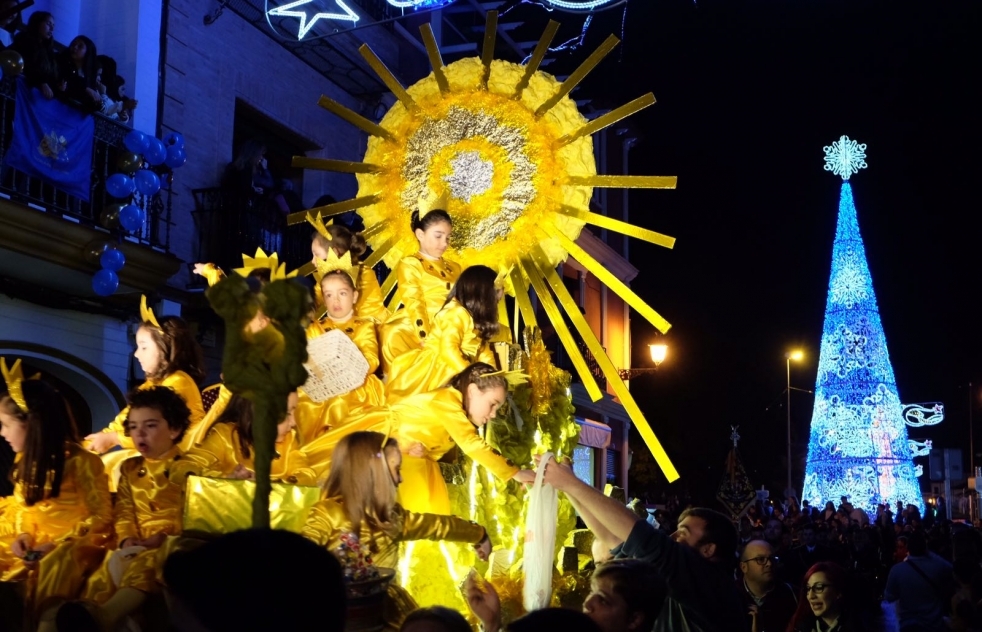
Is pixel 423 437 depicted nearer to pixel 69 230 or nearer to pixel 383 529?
pixel 383 529

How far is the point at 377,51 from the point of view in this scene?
52.7 ft

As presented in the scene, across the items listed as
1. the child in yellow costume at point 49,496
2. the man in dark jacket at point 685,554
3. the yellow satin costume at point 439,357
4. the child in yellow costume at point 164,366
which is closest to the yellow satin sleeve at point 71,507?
the child in yellow costume at point 49,496

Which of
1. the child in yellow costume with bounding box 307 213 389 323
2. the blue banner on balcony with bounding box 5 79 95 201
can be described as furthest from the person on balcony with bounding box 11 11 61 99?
the child in yellow costume with bounding box 307 213 389 323

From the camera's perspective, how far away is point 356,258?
7223mm

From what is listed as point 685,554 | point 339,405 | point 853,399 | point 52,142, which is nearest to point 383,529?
point 685,554

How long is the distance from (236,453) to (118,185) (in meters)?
5.53

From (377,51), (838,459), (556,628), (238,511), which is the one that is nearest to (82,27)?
(377,51)

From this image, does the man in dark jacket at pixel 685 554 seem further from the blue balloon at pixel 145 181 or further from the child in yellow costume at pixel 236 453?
the blue balloon at pixel 145 181

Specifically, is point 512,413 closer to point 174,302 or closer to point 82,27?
point 174,302

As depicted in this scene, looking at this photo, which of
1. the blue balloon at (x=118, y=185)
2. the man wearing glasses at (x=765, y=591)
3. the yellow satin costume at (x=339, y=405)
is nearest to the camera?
the man wearing glasses at (x=765, y=591)

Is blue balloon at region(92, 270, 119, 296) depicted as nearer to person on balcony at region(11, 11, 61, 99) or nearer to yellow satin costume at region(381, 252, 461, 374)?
person on balcony at region(11, 11, 61, 99)

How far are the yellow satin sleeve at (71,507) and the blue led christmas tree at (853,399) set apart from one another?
26550 mm

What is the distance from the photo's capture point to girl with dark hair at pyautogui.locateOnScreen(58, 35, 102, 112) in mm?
10359

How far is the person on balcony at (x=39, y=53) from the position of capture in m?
9.95
